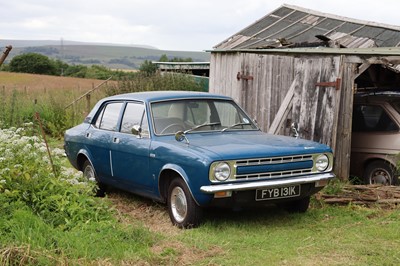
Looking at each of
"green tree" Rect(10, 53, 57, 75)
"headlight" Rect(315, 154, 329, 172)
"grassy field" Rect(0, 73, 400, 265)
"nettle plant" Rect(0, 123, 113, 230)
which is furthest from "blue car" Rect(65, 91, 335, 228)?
"green tree" Rect(10, 53, 57, 75)

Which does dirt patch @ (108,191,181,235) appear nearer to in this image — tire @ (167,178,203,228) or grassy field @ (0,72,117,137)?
tire @ (167,178,203,228)

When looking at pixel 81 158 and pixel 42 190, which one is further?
pixel 81 158

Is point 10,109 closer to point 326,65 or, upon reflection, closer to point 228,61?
point 228,61

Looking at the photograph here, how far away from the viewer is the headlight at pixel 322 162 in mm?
7605

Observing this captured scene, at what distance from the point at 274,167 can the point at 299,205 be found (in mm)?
1184

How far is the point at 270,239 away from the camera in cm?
684

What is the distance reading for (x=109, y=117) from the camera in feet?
30.6

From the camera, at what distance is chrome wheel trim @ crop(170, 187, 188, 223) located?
7.34 m

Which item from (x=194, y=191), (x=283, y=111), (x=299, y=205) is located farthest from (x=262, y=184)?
(x=283, y=111)

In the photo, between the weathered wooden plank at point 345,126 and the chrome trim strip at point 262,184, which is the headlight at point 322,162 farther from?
the weathered wooden plank at point 345,126

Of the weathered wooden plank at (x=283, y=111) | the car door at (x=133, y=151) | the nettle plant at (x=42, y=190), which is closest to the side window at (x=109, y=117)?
the car door at (x=133, y=151)

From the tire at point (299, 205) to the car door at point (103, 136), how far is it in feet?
8.87

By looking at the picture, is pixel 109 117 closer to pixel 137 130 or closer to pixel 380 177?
pixel 137 130

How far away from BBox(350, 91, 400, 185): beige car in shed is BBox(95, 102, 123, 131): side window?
453 cm
